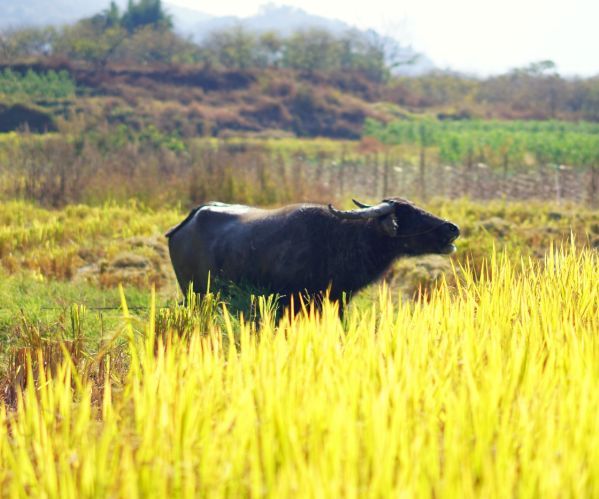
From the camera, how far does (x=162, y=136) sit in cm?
2550

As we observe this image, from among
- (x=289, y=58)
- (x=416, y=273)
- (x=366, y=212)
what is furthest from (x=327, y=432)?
(x=289, y=58)

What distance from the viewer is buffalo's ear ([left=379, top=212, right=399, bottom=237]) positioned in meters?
5.49

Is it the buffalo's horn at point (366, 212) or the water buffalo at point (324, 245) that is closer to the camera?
the buffalo's horn at point (366, 212)

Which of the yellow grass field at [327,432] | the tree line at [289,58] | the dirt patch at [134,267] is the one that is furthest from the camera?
the tree line at [289,58]

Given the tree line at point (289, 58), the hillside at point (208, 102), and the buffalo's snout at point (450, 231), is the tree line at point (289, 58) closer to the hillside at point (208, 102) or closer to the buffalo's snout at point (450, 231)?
the hillside at point (208, 102)

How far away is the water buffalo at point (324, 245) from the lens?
5.50m

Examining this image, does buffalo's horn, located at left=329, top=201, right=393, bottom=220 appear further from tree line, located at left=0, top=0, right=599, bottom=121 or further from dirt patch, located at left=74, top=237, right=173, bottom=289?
tree line, located at left=0, top=0, right=599, bottom=121

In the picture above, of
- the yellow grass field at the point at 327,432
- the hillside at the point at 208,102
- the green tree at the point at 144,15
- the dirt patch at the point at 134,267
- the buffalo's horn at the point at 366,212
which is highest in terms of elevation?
the green tree at the point at 144,15

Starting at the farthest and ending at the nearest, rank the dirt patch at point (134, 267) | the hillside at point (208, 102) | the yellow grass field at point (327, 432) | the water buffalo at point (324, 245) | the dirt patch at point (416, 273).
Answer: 1. the hillside at point (208, 102)
2. the dirt patch at point (134, 267)
3. the dirt patch at point (416, 273)
4. the water buffalo at point (324, 245)
5. the yellow grass field at point (327, 432)

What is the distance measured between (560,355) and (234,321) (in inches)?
93.7

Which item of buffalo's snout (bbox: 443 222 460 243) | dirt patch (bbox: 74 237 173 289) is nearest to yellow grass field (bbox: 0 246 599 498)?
buffalo's snout (bbox: 443 222 460 243)

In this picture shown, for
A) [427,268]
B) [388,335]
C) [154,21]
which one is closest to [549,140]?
[427,268]

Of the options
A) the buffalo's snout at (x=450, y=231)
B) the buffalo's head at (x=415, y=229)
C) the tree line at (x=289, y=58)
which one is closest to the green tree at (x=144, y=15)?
the tree line at (x=289, y=58)

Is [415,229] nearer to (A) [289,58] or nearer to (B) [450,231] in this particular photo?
(B) [450,231]
